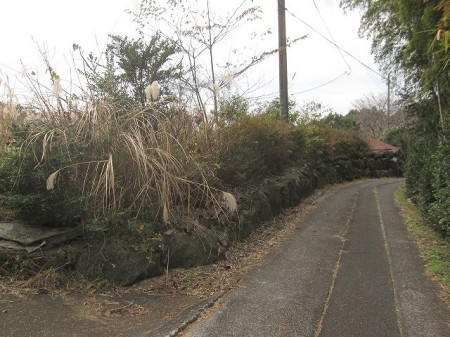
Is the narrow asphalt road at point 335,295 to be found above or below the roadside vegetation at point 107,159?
below

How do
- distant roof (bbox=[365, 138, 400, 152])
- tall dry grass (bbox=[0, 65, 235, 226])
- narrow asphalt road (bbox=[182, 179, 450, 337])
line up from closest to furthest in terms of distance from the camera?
narrow asphalt road (bbox=[182, 179, 450, 337]) → tall dry grass (bbox=[0, 65, 235, 226]) → distant roof (bbox=[365, 138, 400, 152])

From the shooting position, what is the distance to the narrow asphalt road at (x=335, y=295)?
3.82m

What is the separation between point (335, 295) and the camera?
4594 millimetres

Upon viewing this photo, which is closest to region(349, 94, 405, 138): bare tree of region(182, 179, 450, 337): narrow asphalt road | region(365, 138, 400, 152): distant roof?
region(365, 138, 400, 152): distant roof

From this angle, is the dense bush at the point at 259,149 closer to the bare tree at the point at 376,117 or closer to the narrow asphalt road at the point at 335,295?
the narrow asphalt road at the point at 335,295

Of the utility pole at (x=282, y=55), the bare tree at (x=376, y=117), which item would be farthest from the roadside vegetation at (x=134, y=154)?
the bare tree at (x=376, y=117)

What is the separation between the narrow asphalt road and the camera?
3816 mm

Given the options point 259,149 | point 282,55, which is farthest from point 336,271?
point 282,55

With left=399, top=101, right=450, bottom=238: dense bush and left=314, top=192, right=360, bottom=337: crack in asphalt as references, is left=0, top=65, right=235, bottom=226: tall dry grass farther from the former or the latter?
left=399, top=101, right=450, bottom=238: dense bush

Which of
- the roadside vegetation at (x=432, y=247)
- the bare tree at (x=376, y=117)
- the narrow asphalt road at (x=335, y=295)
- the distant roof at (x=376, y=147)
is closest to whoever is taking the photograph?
the narrow asphalt road at (x=335, y=295)

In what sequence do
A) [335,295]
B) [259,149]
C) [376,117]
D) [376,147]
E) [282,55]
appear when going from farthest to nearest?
[376,117] < [376,147] < [282,55] < [259,149] < [335,295]

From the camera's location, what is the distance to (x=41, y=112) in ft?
16.8

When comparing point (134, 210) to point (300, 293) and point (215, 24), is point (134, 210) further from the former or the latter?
point (215, 24)

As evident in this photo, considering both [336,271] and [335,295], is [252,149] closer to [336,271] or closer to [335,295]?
[336,271]
